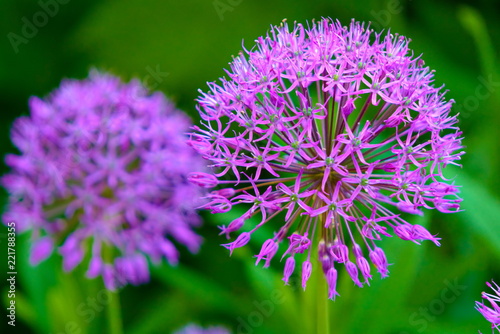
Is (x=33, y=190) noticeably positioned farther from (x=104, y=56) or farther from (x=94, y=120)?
(x=104, y=56)

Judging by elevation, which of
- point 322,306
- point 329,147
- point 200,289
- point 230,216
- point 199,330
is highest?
point 329,147

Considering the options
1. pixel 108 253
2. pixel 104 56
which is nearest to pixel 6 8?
pixel 104 56

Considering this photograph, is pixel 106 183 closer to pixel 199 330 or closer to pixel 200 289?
pixel 200 289

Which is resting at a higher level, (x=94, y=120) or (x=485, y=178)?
(x=485, y=178)

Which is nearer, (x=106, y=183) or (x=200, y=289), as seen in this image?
(x=106, y=183)

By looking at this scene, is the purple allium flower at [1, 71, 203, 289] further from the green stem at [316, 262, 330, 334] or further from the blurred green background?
the green stem at [316, 262, 330, 334]

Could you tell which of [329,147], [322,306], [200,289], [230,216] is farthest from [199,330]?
[329,147]
